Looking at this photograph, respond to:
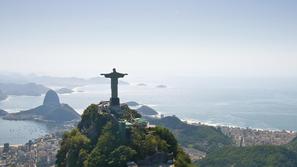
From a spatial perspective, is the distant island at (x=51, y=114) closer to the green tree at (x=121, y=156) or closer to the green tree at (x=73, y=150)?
the green tree at (x=73, y=150)

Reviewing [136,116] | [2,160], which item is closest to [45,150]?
[2,160]

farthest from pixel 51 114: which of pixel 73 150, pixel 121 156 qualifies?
pixel 121 156

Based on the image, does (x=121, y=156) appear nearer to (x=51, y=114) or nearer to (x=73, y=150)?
(x=73, y=150)

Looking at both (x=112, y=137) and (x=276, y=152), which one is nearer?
(x=112, y=137)

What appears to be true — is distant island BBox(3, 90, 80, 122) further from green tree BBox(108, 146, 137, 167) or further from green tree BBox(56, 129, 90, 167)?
green tree BBox(108, 146, 137, 167)

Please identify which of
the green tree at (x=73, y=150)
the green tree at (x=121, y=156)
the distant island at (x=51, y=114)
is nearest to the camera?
the green tree at (x=121, y=156)

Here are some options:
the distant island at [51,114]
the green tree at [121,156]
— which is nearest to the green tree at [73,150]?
the green tree at [121,156]

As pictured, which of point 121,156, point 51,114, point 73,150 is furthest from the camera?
point 51,114

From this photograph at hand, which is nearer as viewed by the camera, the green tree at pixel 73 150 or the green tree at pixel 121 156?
the green tree at pixel 121 156

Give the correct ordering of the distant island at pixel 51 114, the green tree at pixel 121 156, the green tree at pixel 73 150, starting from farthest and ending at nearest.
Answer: the distant island at pixel 51 114 → the green tree at pixel 73 150 → the green tree at pixel 121 156

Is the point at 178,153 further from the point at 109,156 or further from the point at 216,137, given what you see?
the point at 216,137

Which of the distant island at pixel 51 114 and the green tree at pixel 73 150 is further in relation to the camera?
the distant island at pixel 51 114
